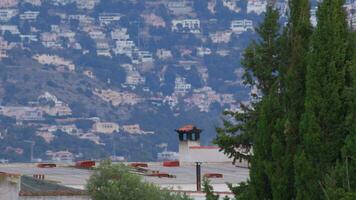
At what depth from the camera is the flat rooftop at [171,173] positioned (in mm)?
66125

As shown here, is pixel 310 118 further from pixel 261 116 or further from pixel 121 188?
pixel 121 188

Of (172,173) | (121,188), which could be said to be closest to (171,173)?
(172,173)

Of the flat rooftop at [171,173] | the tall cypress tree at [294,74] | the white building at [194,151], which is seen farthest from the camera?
the white building at [194,151]

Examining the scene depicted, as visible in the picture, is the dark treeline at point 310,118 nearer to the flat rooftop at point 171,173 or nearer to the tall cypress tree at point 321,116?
the tall cypress tree at point 321,116

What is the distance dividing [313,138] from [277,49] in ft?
14.2

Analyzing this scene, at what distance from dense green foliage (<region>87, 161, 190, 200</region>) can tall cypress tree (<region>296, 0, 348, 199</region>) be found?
81.1ft

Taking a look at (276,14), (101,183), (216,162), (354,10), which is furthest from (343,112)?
(216,162)

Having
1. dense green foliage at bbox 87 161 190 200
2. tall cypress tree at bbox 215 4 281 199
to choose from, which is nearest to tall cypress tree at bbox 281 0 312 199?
tall cypress tree at bbox 215 4 281 199

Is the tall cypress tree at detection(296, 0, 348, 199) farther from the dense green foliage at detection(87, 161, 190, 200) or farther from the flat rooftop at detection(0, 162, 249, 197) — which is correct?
the flat rooftop at detection(0, 162, 249, 197)

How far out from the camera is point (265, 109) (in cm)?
2848

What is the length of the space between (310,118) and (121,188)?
26.9 metres

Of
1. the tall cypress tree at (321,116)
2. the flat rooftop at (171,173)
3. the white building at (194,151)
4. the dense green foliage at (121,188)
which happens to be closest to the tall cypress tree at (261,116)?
the tall cypress tree at (321,116)

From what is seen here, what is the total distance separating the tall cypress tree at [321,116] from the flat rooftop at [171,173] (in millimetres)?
34914

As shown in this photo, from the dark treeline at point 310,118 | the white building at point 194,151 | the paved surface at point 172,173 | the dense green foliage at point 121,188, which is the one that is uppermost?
the dark treeline at point 310,118
